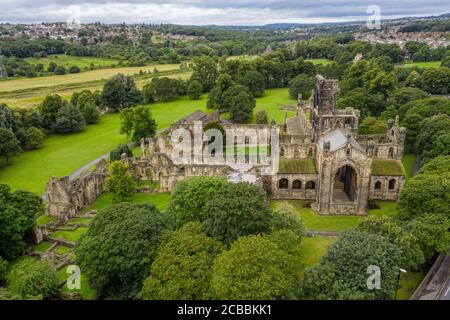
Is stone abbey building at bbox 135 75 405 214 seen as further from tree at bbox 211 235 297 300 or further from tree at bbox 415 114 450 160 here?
tree at bbox 211 235 297 300

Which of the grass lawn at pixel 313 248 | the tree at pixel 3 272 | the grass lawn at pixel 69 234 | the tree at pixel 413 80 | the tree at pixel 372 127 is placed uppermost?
the tree at pixel 413 80

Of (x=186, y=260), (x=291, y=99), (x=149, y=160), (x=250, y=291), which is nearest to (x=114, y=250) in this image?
(x=186, y=260)

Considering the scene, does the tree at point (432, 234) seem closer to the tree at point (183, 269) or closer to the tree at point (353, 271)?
the tree at point (353, 271)

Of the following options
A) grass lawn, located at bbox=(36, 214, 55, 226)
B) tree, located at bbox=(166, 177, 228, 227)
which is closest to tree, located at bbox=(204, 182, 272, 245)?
tree, located at bbox=(166, 177, 228, 227)

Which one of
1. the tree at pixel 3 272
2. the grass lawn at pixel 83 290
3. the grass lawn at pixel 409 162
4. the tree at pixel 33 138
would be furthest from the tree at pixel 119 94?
the tree at pixel 3 272

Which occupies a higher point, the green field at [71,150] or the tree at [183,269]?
the tree at [183,269]

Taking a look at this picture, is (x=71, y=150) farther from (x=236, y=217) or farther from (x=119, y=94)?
(x=236, y=217)
